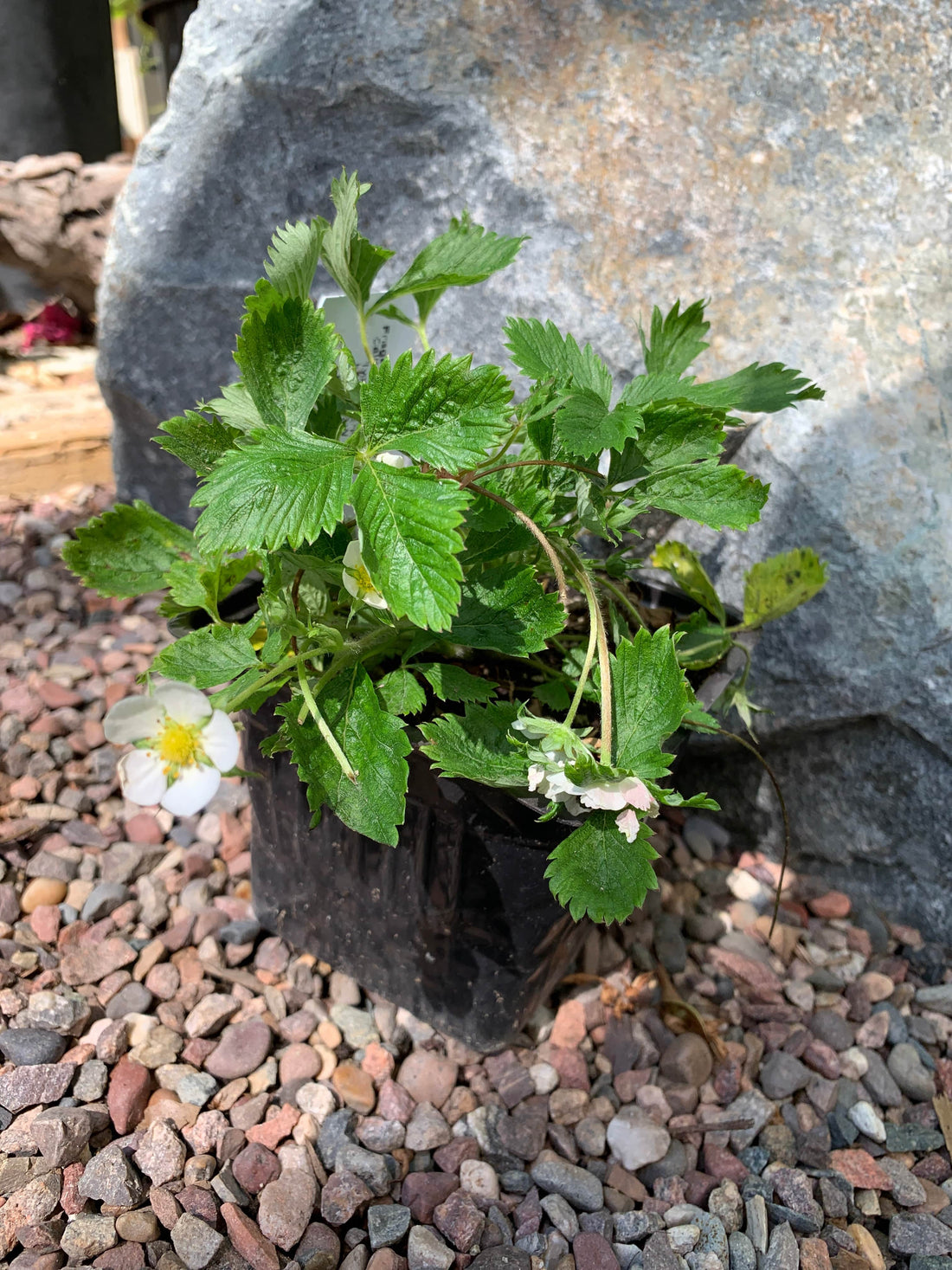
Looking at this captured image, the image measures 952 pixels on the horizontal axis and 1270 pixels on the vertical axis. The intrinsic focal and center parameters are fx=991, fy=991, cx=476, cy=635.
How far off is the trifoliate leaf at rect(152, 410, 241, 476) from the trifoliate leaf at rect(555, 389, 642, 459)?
289 mm

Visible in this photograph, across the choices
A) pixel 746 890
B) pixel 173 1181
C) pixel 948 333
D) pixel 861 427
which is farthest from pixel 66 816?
pixel 948 333

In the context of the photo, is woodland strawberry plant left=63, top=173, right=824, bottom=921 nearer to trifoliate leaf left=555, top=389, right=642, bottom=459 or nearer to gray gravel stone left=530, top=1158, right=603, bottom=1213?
→ trifoliate leaf left=555, top=389, right=642, bottom=459

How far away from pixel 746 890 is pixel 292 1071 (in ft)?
2.30

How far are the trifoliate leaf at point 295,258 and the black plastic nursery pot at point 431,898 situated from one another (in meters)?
0.45

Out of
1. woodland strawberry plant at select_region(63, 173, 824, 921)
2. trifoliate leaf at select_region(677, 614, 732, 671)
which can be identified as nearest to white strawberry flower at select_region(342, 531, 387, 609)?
woodland strawberry plant at select_region(63, 173, 824, 921)

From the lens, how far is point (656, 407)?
0.87m

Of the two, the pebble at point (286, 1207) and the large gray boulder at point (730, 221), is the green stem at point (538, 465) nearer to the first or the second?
→ the large gray boulder at point (730, 221)

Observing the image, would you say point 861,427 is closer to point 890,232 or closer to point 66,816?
point 890,232

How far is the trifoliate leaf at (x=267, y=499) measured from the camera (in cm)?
76

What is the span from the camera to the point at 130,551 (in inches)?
41.1

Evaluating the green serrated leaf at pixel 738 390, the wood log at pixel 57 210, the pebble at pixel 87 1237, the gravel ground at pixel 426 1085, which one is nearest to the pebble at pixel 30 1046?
the gravel ground at pixel 426 1085

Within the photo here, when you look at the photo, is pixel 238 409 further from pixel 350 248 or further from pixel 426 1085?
pixel 426 1085

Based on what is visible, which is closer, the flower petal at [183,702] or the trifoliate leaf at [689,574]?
the flower petal at [183,702]

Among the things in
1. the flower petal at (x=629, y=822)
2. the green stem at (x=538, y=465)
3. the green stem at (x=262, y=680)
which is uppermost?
the green stem at (x=538, y=465)
